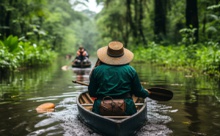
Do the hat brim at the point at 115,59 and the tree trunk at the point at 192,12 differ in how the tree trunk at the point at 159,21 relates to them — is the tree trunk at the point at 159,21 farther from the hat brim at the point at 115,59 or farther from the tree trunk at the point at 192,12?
the hat brim at the point at 115,59

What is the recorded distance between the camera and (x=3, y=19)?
23.2m

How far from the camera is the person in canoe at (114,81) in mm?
5117

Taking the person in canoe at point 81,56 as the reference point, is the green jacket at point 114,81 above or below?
below

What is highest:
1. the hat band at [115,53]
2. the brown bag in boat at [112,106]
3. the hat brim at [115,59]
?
the hat band at [115,53]

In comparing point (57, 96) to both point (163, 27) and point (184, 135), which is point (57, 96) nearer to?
point (184, 135)

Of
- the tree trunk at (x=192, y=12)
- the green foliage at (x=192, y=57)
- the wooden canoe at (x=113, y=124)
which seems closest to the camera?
the wooden canoe at (x=113, y=124)

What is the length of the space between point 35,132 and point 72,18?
60.7 m

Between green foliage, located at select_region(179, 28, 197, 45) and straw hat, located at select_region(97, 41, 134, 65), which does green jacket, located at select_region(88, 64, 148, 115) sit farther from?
green foliage, located at select_region(179, 28, 197, 45)

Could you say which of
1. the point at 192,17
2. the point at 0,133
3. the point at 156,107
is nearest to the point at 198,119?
the point at 156,107

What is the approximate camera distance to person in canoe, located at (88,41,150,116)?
512cm

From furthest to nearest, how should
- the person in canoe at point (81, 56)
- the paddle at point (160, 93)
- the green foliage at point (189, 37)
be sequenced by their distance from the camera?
the person in canoe at point (81, 56) → the green foliage at point (189, 37) → the paddle at point (160, 93)

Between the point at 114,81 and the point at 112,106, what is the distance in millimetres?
431

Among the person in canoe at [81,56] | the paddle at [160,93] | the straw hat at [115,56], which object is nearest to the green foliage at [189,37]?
the person in canoe at [81,56]

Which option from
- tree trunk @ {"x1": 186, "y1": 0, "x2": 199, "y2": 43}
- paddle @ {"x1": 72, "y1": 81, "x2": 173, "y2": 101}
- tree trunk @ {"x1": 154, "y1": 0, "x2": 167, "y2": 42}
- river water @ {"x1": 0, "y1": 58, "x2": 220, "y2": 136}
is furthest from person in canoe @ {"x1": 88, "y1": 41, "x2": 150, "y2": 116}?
tree trunk @ {"x1": 154, "y1": 0, "x2": 167, "y2": 42}
